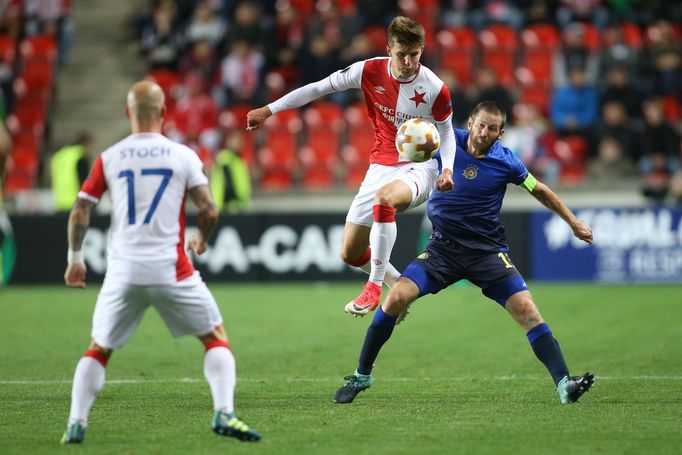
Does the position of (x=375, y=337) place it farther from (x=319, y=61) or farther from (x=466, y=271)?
(x=319, y=61)

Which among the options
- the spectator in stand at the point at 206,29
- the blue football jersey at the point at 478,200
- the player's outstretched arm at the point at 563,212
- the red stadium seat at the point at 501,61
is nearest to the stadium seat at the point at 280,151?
the spectator in stand at the point at 206,29

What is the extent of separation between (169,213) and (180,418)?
1684 millimetres

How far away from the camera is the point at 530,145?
1961 centimetres

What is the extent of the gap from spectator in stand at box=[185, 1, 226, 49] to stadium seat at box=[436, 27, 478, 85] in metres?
4.35

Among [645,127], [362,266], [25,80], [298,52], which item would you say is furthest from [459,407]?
[25,80]

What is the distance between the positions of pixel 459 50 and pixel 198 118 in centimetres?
499

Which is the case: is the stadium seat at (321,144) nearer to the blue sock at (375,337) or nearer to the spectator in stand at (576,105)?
the spectator in stand at (576,105)

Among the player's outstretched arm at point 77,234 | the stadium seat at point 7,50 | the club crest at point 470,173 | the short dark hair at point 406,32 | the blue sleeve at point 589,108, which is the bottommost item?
the player's outstretched arm at point 77,234

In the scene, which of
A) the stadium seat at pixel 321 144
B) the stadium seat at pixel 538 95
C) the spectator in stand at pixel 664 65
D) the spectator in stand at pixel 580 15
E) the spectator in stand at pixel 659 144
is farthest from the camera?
the spectator in stand at pixel 580 15

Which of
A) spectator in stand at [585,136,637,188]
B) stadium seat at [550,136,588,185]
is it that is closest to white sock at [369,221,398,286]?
stadium seat at [550,136,588,185]

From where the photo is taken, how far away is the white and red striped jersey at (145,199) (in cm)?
626

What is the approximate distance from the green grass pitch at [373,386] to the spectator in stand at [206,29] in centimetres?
823

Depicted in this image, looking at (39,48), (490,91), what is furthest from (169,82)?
(490,91)

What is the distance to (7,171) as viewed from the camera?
21188 mm
